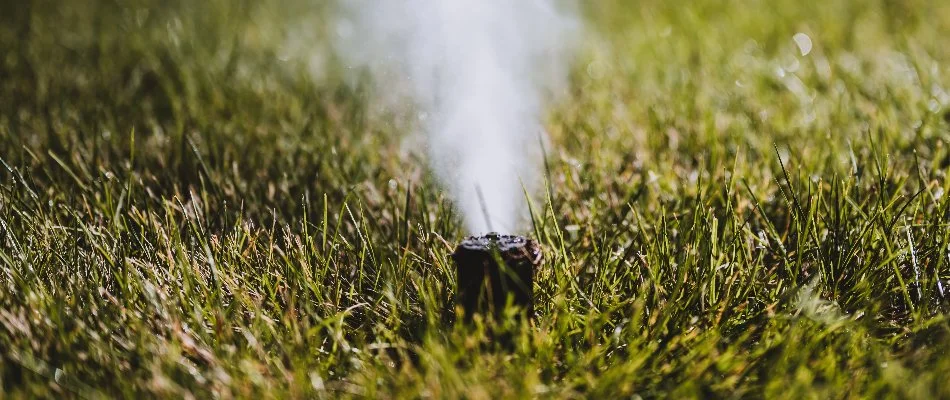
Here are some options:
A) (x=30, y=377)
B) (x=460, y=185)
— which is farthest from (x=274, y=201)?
(x=30, y=377)

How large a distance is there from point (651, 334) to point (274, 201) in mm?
1008

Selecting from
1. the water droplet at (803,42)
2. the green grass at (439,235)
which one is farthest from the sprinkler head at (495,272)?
the water droplet at (803,42)

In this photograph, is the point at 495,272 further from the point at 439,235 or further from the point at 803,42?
the point at 803,42

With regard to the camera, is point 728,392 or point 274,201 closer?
point 728,392

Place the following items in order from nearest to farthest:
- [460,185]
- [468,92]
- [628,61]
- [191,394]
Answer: [191,394], [460,185], [468,92], [628,61]

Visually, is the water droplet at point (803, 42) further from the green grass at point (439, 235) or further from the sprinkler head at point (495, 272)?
the sprinkler head at point (495, 272)

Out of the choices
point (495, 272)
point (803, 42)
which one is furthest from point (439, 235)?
point (803, 42)

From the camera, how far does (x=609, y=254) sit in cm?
173

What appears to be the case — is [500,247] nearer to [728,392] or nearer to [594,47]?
[728,392]

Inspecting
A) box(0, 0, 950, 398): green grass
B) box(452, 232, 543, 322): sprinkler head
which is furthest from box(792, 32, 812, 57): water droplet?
box(452, 232, 543, 322): sprinkler head

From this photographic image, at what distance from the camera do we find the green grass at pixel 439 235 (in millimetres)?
1453

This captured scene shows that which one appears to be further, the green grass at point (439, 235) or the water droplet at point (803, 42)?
the water droplet at point (803, 42)

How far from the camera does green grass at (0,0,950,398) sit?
1453mm

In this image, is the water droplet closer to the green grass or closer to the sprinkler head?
the green grass
